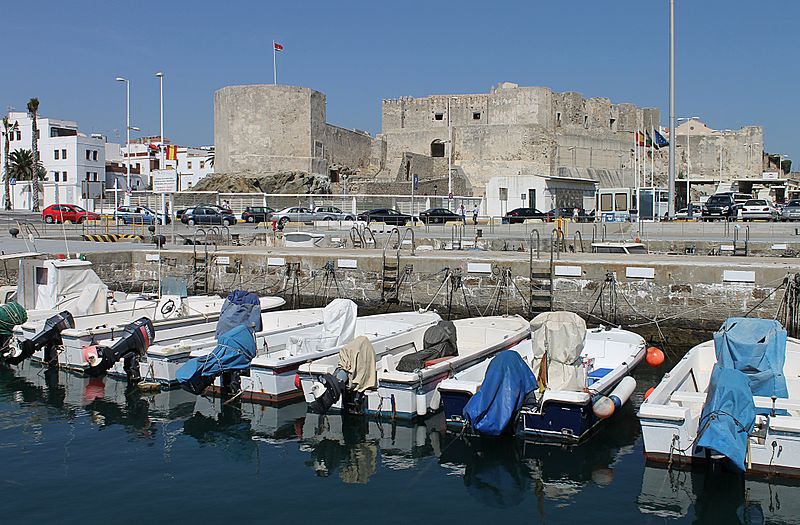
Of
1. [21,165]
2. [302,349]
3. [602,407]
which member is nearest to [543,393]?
[602,407]

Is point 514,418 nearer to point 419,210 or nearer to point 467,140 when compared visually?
point 419,210

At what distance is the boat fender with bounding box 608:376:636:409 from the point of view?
10.0m

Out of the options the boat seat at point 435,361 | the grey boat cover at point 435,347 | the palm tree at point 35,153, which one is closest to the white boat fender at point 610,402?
the boat seat at point 435,361

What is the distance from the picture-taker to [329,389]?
1053 centimetres

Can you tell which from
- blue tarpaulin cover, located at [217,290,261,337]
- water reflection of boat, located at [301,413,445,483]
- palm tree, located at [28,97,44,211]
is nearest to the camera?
water reflection of boat, located at [301,413,445,483]

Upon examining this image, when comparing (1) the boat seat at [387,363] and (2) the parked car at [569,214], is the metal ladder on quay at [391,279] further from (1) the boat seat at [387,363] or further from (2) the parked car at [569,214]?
(2) the parked car at [569,214]

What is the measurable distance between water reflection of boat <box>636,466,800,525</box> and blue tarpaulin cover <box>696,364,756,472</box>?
32 cm

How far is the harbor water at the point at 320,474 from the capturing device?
7.98 meters

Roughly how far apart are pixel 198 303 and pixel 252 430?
19.6 feet

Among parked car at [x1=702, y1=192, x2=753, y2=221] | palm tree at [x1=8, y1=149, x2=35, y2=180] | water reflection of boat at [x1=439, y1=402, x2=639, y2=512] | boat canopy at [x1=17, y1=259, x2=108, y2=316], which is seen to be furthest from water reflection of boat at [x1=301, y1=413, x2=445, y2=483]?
palm tree at [x1=8, y1=149, x2=35, y2=180]

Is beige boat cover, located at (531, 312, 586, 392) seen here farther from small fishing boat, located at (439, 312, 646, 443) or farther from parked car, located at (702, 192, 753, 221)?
parked car, located at (702, 192, 753, 221)

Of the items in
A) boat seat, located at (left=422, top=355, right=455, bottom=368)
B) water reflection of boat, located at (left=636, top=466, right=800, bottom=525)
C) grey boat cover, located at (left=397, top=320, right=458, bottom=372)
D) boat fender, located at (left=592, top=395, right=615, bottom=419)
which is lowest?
water reflection of boat, located at (left=636, top=466, right=800, bottom=525)

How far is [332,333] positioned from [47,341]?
5043mm

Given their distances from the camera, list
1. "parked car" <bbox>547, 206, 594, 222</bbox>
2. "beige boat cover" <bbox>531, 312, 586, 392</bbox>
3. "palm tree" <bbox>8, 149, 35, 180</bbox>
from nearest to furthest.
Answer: "beige boat cover" <bbox>531, 312, 586, 392</bbox>
"parked car" <bbox>547, 206, 594, 222</bbox>
"palm tree" <bbox>8, 149, 35, 180</bbox>
